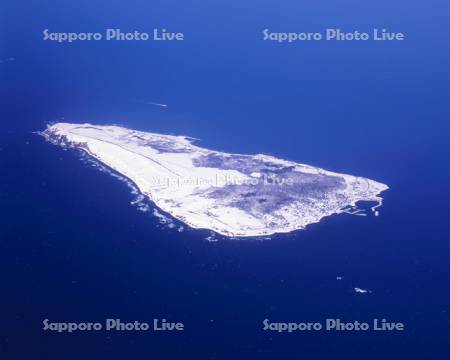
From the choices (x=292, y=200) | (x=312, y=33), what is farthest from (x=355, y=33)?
(x=292, y=200)

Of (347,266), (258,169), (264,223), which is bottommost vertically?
(347,266)

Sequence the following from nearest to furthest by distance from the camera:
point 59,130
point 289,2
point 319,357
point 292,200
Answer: point 319,357
point 292,200
point 59,130
point 289,2

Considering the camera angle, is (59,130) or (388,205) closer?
(388,205)

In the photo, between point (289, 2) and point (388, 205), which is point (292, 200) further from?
point (289, 2)

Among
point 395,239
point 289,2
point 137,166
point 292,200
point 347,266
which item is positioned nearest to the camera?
point 347,266

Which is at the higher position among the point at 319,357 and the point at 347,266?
the point at 347,266

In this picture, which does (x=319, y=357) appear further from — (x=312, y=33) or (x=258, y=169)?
(x=312, y=33)
